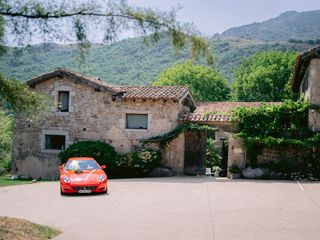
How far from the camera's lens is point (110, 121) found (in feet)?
74.7

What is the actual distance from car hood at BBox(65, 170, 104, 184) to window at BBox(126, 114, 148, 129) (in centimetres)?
800

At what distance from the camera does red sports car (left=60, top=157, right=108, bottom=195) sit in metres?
13.9

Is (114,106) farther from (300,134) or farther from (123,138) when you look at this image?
(300,134)

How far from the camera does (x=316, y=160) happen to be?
62.6 ft

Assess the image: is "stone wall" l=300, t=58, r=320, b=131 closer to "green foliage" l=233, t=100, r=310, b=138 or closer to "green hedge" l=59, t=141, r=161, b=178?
"green foliage" l=233, t=100, r=310, b=138

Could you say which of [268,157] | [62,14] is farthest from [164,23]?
[268,157]

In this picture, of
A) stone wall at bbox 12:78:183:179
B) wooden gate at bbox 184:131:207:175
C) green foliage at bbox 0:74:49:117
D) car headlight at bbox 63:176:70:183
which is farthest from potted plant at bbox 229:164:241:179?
green foliage at bbox 0:74:49:117

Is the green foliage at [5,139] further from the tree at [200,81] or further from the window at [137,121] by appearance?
the tree at [200,81]

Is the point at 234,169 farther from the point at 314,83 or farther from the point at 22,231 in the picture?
the point at 22,231

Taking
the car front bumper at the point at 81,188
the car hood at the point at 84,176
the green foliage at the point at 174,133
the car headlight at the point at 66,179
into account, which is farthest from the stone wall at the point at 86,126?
the car headlight at the point at 66,179

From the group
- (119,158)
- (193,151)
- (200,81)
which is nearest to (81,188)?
(119,158)

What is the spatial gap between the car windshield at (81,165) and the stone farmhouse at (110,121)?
22.3 ft

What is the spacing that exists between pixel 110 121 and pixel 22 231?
1537 cm

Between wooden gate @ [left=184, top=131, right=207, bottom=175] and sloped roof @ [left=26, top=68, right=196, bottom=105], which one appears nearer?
sloped roof @ [left=26, top=68, right=196, bottom=105]
